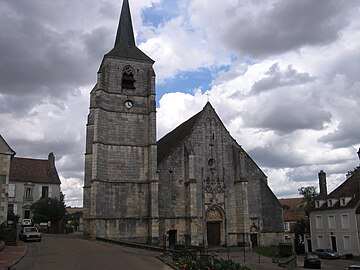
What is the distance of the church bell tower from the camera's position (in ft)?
99.1

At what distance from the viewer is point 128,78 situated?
3438cm

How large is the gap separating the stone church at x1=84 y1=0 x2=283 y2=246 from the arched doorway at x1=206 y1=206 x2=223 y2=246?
0.08m

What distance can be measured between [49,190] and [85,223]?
17146 millimetres

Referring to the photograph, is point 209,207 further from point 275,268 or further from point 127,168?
point 275,268

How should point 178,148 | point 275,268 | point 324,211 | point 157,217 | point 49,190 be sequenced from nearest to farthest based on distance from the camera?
1. point 275,268
2. point 157,217
3. point 178,148
4. point 324,211
5. point 49,190

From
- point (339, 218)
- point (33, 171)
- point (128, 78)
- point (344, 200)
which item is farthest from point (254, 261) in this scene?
point (33, 171)

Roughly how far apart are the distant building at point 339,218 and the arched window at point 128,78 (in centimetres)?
2143

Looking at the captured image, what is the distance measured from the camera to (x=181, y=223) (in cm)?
3172

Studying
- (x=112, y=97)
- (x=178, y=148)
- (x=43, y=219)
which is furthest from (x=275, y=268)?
(x=43, y=219)

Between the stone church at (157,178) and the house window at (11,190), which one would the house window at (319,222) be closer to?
the stone church at (157,178)

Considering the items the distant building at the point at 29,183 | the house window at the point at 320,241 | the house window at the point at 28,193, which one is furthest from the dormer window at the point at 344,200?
the house window at the point at 28,193

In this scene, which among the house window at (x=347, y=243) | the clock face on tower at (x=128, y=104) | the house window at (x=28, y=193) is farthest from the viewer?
the house window at (x=28, y=193)

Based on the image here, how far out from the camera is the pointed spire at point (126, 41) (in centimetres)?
3469

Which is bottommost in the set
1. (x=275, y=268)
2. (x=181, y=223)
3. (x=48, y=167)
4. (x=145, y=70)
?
(x=275, y=268)
